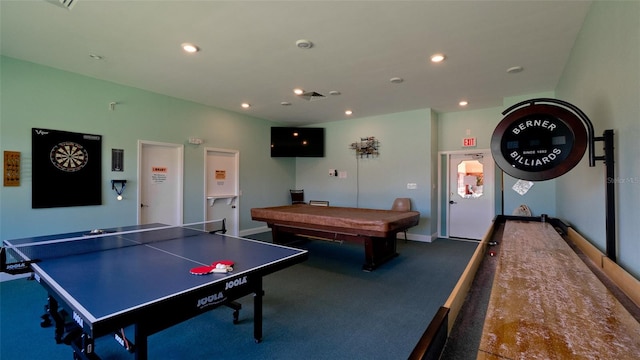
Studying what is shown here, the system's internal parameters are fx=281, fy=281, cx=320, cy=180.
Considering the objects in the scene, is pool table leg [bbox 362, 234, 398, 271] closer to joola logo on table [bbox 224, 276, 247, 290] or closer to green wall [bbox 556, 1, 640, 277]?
green wall [bbox 556, 1, 640, 277]

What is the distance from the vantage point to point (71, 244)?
A: 7.87 ft

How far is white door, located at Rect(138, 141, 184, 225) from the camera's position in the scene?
16.0ft

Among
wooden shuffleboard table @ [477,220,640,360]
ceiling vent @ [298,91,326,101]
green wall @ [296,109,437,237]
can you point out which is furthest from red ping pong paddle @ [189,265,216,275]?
green wall @ [296,109,437,237]

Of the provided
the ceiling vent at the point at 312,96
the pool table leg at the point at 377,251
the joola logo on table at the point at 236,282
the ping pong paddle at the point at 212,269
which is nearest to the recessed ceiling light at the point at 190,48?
the ceiling vent at the point at 312,96

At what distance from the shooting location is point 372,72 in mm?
3926

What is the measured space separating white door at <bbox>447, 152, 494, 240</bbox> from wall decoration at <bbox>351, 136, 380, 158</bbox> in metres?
1.66

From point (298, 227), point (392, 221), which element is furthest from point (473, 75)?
point (298, 227)

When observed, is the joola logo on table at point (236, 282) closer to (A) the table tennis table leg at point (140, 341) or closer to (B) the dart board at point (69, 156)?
(A) the table tennis table leg at point (140, 341)

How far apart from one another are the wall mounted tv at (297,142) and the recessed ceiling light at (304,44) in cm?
405

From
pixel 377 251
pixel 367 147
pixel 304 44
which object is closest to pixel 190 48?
pixel 304 44

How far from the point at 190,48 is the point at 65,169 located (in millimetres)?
2631

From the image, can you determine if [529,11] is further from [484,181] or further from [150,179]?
[150,179]

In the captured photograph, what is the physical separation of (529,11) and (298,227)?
3784 millimetres

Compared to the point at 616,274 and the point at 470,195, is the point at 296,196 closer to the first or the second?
the point at 470,195
